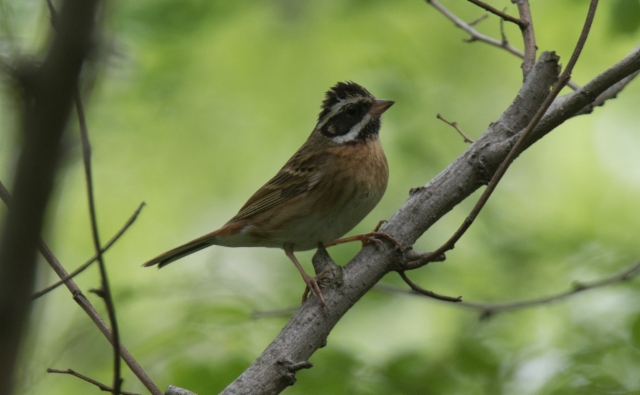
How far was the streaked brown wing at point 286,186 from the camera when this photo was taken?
5.76 meters

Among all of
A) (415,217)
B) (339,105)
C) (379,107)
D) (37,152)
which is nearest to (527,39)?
(415,217)

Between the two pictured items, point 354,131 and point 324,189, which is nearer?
point 324,189

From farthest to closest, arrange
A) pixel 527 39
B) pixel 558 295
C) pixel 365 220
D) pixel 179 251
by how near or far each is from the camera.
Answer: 1. pixel 365 220
2. pixel 179 251
3. pixel 558 295
4. pixel 527 39

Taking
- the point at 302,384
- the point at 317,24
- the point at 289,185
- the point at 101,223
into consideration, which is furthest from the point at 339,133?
the point at 101,223

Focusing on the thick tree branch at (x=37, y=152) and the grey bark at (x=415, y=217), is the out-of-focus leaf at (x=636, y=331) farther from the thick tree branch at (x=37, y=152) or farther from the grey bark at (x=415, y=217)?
the thick tree branch at (x=37, y=152)

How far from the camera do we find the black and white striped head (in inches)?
238

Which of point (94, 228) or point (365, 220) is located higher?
point (365, 220)

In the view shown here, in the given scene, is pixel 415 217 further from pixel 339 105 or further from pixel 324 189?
pixel 339 105

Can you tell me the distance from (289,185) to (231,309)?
117cm

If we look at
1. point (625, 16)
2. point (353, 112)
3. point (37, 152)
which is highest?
point (353, 112)

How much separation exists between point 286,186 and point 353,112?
92 centimetres

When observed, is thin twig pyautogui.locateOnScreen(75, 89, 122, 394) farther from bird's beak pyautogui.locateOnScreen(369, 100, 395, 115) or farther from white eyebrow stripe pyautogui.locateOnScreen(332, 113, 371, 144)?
bird's beak pyautogui.locateOnScreen(369, 100, 395, 115)

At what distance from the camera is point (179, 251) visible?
5793 mm

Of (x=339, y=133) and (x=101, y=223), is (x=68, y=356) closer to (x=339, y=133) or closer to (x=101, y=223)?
(x=339, y=133)
